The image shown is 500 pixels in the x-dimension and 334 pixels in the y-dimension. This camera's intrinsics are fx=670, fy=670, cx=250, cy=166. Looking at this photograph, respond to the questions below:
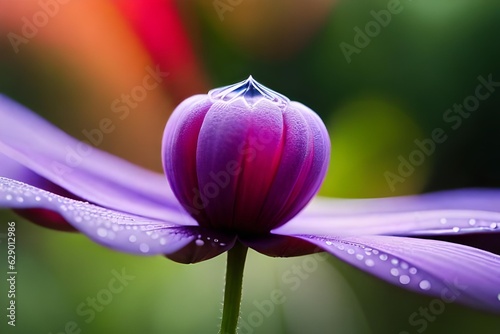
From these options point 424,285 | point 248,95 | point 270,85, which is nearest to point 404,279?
point 424,285

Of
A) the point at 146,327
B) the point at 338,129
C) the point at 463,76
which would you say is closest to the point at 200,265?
the point at 146,327

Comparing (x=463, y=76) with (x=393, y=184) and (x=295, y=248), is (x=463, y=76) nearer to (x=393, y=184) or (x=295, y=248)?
(x=393, y=184)

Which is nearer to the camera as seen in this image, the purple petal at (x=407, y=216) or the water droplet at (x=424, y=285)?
the water droplet at (x=424, y=285)

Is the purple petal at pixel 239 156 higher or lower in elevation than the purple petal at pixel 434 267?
higher

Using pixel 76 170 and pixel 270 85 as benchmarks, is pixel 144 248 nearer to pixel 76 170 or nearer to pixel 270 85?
pixel 76 170

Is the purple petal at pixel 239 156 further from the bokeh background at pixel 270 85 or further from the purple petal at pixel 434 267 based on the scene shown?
the bokeh background at pixel 270 85

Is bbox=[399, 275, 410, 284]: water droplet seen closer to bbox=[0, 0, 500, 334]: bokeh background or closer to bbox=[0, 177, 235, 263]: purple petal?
bbox=[0, 177, 235, 263]: purple petal

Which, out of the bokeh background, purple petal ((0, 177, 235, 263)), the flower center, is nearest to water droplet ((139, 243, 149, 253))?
purple petal ((0, 177, 235, 263))

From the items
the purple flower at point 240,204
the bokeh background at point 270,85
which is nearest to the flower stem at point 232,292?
the purple flower at point 240,204
